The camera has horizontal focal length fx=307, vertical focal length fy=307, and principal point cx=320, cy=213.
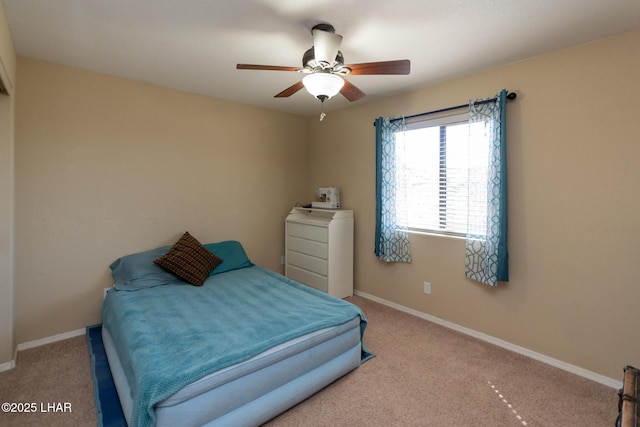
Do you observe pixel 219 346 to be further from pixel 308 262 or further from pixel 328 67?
pixel 308 262

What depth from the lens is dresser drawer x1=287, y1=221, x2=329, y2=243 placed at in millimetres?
3786

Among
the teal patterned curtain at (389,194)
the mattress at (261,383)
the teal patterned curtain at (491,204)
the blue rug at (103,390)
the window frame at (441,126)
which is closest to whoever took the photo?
the mattress at (261,383)

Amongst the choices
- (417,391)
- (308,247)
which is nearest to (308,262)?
(308,247)

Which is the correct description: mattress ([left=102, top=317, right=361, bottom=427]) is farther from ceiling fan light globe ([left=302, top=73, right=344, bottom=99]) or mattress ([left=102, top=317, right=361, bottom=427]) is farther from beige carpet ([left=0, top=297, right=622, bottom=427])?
ceiling fan light globe ([left=302, top=73, right=344, bottom=99])

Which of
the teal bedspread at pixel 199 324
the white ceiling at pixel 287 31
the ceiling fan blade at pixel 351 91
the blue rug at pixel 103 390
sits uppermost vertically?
the white ceiling at pixel 287 31

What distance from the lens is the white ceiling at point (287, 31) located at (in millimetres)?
1880

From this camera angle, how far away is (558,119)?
2.42 meters

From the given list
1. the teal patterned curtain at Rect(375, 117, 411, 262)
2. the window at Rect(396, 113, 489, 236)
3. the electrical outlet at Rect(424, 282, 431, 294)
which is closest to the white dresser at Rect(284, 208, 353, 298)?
the teal patterned curtain at Rect(375, 117, 411, 262)

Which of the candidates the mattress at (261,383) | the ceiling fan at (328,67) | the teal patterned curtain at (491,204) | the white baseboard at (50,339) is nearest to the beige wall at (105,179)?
the white baseboard at (50,339)

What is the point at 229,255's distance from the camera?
364 cm

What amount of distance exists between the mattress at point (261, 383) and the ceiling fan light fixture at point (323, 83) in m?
1.62

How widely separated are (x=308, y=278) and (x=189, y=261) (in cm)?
152

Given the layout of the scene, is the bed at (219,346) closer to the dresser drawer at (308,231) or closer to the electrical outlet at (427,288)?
the dresser drawer at (308,231)

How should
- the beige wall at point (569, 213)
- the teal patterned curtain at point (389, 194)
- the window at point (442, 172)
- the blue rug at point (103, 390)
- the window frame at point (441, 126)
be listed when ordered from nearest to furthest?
the blue rug at point (103, 390)
the beige wall at point (569, 213)
the window at point (442, 172)
the window frame at point (441, 126)
the teal patterned curtain at point (389, 194)
